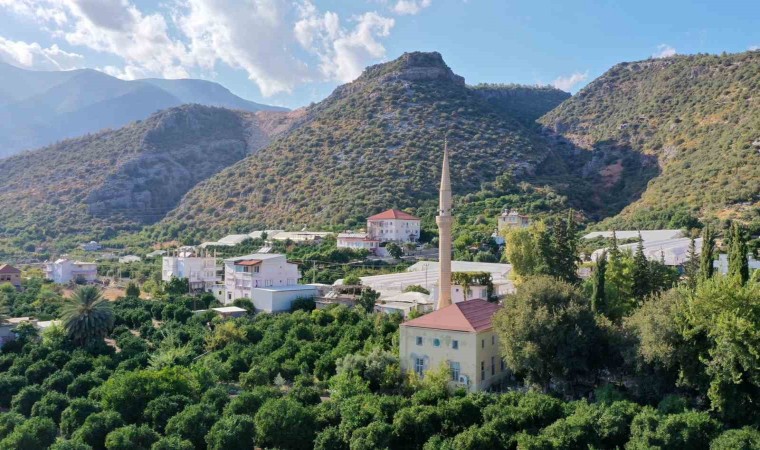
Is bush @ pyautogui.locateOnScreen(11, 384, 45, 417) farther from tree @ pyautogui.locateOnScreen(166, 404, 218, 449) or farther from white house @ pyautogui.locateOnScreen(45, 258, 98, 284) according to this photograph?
white house @ pyautogui.locateOnScreen(45, 258, 98, 284)

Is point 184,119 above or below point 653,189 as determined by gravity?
above

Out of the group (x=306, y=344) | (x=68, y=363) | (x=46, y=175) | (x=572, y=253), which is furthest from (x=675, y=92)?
(x=46, y=175)

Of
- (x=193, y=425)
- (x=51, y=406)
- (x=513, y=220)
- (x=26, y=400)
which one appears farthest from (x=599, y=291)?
(x=513, y=220)

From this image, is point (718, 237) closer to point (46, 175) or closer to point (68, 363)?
point (68, 363)

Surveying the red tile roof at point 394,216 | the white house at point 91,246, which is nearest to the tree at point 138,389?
the red tile roof at point 394,216

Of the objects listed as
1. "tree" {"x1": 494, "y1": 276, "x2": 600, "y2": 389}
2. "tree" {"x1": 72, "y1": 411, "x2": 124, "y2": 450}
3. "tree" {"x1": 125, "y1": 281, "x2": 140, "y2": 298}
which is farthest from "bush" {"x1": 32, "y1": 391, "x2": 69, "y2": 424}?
"tree" {"x1": 125, "y1": 281, "x2": 140, "y2": 298}
